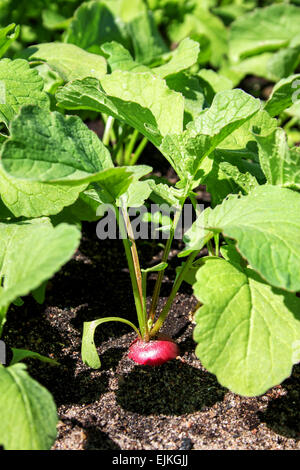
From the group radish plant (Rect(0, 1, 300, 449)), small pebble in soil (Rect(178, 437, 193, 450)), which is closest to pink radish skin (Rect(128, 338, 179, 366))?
radish plant (Rect(0, 1, 300, 449))

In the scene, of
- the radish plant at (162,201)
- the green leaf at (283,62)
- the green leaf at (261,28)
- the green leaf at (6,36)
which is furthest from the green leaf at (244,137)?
the green leaf at (261,28)

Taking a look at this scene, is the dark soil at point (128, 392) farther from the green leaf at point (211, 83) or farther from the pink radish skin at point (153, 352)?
the green leaf at point (211, 83)

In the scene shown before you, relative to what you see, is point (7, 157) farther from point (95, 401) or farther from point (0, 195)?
point (95, 401)

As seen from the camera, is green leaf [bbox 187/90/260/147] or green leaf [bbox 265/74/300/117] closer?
green leaf [bbox 187/90/260/147]

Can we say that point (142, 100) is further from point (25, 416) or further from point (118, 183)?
point (25, 416)

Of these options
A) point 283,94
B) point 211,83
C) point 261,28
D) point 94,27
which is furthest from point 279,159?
point 261,28

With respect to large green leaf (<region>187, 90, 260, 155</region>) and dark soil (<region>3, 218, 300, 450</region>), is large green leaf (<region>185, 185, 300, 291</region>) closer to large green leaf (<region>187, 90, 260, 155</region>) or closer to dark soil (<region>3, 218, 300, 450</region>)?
large green leaf (<region>187, 90, 260, 155</region>)
